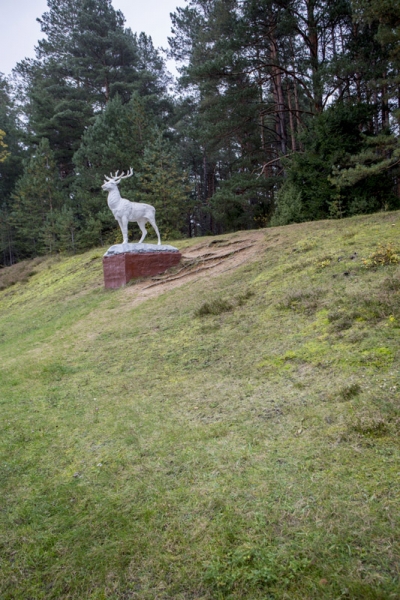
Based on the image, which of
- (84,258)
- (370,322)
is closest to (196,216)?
(84,258)

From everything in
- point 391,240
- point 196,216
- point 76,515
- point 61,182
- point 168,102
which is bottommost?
Answer: point 76,515

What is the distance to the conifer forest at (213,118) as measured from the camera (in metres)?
12.0

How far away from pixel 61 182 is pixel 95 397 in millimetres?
25214

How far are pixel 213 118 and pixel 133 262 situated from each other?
8207 mm

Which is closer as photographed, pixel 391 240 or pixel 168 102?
pixel 391 240

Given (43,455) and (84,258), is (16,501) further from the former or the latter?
(84,258)

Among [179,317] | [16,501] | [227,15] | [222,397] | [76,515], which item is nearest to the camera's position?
[76,515]

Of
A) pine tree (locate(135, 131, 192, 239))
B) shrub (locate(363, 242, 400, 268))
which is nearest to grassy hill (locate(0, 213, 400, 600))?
shrub (locate(363, 242, 400, 268))

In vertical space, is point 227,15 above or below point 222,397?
above

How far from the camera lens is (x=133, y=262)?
1089 cm

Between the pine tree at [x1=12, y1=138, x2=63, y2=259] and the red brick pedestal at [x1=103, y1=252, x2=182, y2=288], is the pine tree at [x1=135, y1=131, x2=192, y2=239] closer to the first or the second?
the pine tree at [x1=12, y1=138, x2=63, y2=259]

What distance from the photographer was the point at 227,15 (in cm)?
1631

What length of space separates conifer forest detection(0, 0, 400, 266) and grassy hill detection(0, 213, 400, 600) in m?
5.78

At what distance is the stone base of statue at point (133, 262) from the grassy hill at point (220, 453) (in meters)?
4.65
